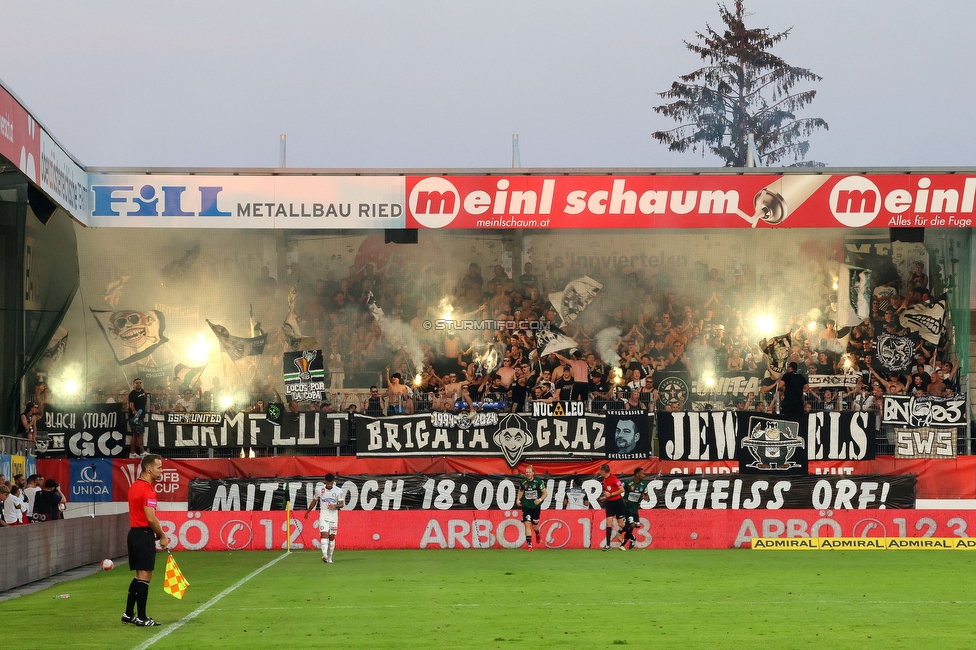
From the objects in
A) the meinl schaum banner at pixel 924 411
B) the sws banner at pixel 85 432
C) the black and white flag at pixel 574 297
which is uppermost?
the black and white flag at pixel 574 297

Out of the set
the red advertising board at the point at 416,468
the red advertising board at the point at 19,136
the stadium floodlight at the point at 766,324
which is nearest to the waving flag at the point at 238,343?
the red advertising board at the point at 416,468

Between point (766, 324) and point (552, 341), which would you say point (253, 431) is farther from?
point (766, 324)

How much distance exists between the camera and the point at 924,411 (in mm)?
31750

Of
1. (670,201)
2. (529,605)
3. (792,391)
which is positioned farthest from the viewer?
(670,201)

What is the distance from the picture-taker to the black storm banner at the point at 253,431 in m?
32.0

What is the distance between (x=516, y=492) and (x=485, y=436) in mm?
2360

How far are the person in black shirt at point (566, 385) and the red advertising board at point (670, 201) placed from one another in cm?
437

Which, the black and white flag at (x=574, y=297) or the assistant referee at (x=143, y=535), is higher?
the black and white flag at (x=574, y=297)

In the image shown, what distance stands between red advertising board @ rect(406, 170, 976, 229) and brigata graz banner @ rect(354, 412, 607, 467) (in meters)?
6.06

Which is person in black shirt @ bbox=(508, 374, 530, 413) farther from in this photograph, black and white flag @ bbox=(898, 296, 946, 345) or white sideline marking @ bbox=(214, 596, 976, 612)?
white sideline marking @ bbox=(214, 596, 976, 612)

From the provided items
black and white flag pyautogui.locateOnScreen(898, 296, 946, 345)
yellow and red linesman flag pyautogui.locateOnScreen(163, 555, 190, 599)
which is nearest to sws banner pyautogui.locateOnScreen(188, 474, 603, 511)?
black and white flag pyautogui.locateOnScreen(898, 296, 946, 345)

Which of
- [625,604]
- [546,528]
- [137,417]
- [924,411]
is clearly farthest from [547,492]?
[625,604]

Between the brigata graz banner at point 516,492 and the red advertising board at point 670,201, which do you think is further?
the red advertising board at point 670,201

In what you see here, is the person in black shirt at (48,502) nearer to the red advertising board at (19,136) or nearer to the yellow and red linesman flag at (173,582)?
the red advertising board at (19,136)
